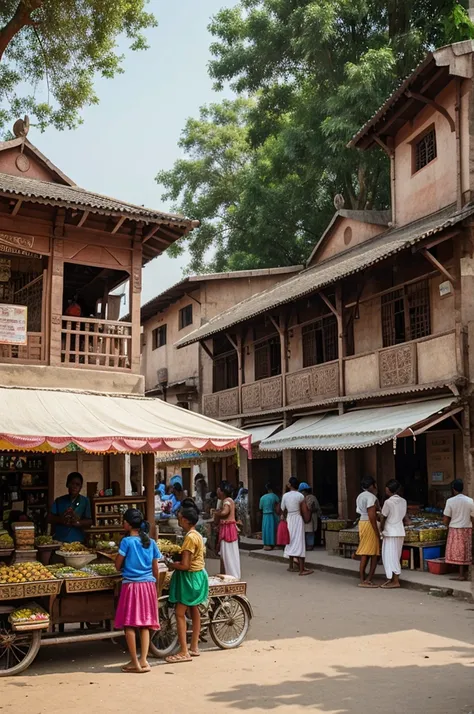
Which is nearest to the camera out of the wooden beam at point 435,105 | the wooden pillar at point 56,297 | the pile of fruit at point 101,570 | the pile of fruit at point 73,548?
the pile of fruit at point 101,570

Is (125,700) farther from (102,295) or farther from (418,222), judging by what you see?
(418,222)

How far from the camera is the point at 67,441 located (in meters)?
8.95

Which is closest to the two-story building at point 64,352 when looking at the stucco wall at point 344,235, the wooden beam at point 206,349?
the stucco wall at point 344,235

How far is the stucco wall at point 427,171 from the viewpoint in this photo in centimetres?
1798

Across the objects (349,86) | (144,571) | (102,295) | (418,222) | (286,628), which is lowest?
(286,628)

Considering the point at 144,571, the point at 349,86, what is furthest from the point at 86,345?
the point at 349,86

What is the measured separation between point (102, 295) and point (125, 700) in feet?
36.1

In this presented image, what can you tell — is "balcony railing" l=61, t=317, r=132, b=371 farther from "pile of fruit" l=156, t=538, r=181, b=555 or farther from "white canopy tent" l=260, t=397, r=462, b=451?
"white canopy tent" l=260, t=397, r=462, b=451

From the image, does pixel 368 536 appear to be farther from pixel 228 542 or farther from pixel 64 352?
pixel 64 352

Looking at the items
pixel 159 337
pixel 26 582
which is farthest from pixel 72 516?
pixel 159 337

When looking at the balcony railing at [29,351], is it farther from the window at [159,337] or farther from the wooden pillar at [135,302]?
the window at [159,337]

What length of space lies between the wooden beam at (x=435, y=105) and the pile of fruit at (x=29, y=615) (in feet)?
45.7

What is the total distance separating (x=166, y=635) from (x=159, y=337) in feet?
81.8

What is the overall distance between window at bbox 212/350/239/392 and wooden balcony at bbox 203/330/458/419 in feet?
7.47
